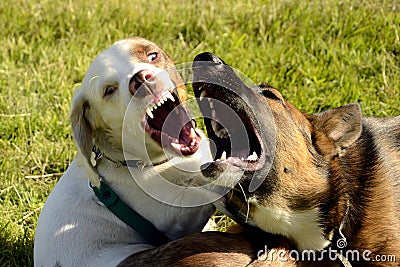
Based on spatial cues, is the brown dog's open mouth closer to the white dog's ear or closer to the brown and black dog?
the brown and black dog

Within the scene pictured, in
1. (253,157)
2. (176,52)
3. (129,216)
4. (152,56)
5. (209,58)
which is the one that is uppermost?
(209,58)

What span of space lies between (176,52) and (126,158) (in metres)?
2.50

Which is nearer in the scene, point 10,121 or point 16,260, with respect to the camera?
point 16,260

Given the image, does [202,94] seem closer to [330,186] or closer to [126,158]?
[126,158]

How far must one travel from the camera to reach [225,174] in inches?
149

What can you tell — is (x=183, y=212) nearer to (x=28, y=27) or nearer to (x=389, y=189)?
(x=389, y=189)

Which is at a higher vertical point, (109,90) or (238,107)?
(238,107)

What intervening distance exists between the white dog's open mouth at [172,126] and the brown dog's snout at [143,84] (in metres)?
0.08

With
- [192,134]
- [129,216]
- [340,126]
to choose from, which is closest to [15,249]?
[129,216]

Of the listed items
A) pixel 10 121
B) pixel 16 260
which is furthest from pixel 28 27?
pixel 16 260

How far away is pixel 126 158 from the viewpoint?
4430mm

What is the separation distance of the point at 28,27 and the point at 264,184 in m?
3.99

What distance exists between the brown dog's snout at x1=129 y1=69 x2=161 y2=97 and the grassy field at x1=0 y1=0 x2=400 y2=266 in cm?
150

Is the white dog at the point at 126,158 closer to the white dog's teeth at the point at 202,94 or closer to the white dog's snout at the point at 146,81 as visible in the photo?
the white dog's snout at the point at 146,81
